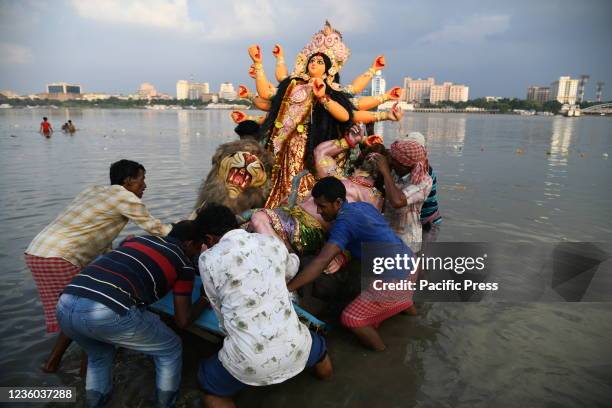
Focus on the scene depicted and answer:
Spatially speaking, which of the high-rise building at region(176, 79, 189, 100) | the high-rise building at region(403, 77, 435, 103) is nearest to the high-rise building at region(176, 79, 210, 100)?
the high-rise building at region(176, 79, 189, 100)

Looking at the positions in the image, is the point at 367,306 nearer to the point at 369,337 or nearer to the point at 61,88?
the point at 369,337

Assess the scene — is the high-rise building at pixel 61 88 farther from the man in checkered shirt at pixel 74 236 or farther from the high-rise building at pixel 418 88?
the man in checkered shirt at pixel 74 236

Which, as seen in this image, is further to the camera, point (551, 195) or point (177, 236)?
point (551, 195)

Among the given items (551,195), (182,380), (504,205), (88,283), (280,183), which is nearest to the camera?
(88,283)

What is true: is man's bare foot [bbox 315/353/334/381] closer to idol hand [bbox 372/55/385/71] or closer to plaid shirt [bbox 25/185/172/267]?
plaid shirt [bbox 25/185/172/267]

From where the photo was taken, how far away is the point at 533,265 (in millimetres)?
5781

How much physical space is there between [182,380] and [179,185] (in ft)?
26.5

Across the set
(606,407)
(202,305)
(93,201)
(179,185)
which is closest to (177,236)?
(202,305)

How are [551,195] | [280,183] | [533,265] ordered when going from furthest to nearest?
[551,195]
[533,265]
[280,183]

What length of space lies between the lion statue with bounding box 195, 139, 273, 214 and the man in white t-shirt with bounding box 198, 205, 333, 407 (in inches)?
60.6

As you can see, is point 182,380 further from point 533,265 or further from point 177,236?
point 533,265

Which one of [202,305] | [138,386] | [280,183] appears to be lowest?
[138,386]

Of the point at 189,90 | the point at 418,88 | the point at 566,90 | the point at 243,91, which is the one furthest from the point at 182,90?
the point at 243,91

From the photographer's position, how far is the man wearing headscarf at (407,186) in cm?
406
